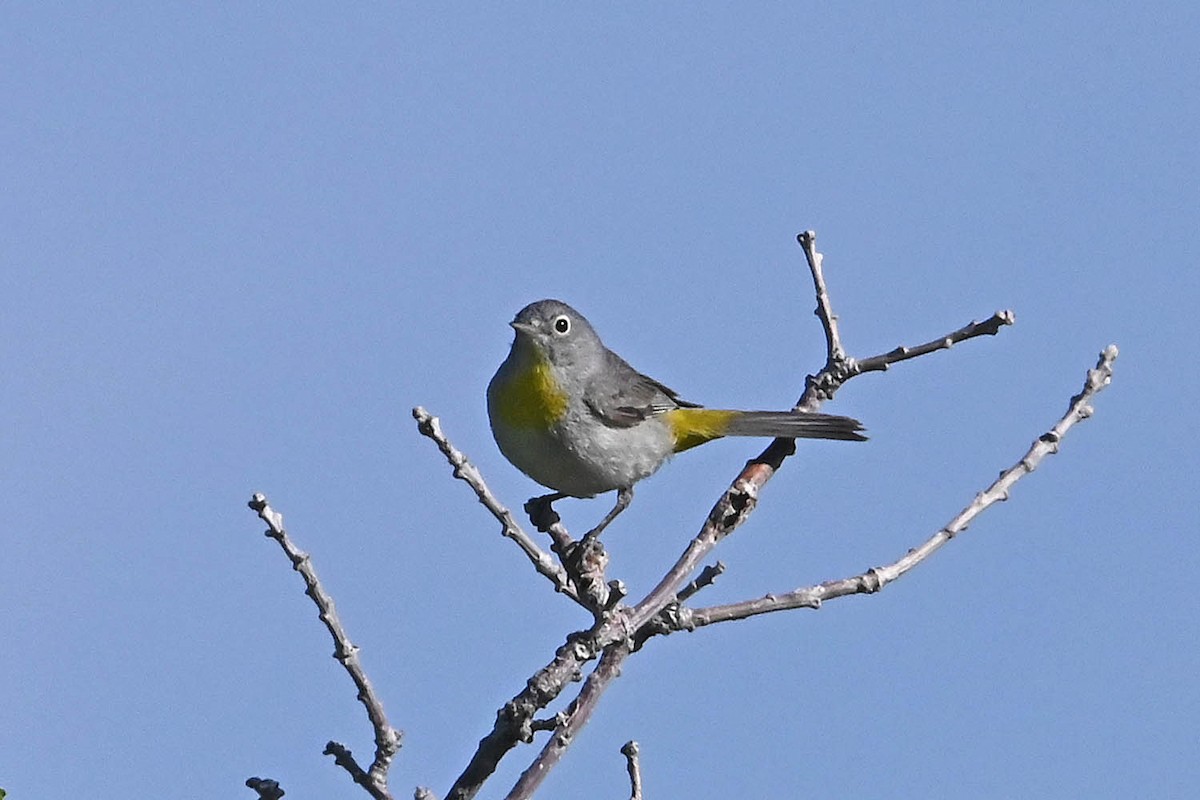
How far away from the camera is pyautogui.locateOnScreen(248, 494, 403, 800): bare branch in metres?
4.43

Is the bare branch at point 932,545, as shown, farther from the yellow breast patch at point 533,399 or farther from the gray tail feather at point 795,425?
the yellow breast patch at point 533,399

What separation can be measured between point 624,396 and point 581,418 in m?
0.52

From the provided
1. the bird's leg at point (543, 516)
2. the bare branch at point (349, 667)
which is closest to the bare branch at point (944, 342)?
the bird's leg at point (543, 516)

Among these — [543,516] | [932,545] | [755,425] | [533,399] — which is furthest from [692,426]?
[932,545]

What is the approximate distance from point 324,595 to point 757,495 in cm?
317

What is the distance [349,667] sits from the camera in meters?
4.57

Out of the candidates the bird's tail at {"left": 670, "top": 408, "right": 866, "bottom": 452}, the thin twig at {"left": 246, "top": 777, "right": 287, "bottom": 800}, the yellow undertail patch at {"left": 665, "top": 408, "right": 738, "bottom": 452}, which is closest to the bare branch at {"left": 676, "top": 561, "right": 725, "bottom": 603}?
the thin twig at {"left": 246, "top": 777, "right": 287, "bottom": 800}

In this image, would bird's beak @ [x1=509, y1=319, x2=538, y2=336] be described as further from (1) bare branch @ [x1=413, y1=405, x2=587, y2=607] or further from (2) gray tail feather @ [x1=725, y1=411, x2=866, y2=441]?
(1) bare branch @ [x1=413, y1=405, x2=587, y2=607]

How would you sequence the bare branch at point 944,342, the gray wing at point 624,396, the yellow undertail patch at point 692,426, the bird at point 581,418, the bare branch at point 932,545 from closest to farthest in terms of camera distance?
the bare branch at point 932,545, the bare branch at point 944,342, the bird at point 581,418, the gray wing at point 624,396, the yellow undertail patch at point 692,426

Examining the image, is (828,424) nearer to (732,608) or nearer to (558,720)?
(732,608)

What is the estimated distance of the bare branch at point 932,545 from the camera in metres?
5.41

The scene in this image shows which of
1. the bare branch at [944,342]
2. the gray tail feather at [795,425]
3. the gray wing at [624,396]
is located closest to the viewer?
the bare branch at [944,342]

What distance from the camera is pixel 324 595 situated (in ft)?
14.8

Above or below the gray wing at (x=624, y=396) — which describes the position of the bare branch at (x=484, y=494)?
below
